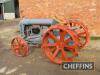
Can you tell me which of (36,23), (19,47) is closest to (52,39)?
(36,23)

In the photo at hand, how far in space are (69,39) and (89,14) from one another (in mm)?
5268

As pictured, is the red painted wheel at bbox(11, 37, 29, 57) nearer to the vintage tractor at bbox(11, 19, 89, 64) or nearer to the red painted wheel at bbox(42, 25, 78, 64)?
the vintage tractor at bbox(11, 19, 89, 64)

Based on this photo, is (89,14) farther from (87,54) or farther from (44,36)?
(44,36)

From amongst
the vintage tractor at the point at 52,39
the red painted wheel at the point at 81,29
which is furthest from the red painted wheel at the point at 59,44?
the red painted wheel at the point at 81,29

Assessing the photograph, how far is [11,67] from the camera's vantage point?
38.4 feet

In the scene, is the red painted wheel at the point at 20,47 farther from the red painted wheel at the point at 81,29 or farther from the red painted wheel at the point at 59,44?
the red painted wheel at the point at 81,29

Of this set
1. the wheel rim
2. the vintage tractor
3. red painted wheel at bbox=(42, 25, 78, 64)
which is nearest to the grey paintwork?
the vintage tractor

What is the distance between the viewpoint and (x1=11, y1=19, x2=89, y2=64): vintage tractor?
1142 centimetres

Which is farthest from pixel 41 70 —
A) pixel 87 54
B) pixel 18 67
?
pixel 87 54

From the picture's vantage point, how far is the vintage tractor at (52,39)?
1142cm

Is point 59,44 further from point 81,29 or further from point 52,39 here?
point 81,29

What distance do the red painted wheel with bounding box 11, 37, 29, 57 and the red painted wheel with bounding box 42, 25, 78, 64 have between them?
110cm

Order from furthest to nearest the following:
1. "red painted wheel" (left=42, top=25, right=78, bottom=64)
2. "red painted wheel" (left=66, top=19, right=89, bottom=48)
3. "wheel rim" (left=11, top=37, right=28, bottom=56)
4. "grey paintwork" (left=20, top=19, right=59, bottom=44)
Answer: "grey paintwork" (left=20, top=19, right=59, bottom=44) → "red painted wheel" (left=66, top=19, right=89, bottom=48) → "wheel rim" (left=11, top=37, right=28, bottom=56) → "red painted wheel" (left=42, top=25, right=78, bottom=64)

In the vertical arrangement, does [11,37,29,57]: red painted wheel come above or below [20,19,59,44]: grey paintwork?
below
